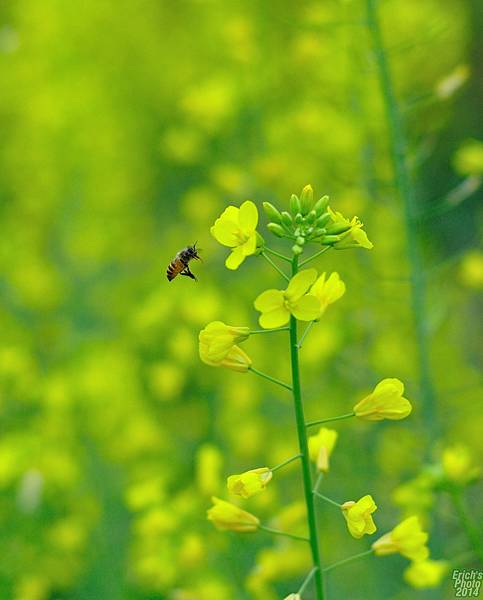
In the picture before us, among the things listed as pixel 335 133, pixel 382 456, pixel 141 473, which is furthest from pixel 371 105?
pixel 141 473

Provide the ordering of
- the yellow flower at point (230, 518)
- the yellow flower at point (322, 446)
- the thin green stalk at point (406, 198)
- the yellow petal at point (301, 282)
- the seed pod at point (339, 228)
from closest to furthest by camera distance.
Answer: the yellow petal at point (301, 282), the seed pod at point (339, 228), the yellow flower at point (230, 518), the yellow flower at point (322, 446), the thin green stalk at point (406, 198)

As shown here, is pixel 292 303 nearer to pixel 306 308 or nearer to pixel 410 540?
pixel 306 308

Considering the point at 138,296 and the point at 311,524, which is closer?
the point at 311,524

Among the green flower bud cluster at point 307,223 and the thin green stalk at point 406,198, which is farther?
the thin green stalk at point 406,198

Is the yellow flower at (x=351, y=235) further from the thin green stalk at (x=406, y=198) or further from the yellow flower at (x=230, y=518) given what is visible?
the thin green stalk at (x=406, y=198)

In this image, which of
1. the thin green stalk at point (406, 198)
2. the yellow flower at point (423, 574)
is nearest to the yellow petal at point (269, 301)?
the yellow flower at point (423, 574)

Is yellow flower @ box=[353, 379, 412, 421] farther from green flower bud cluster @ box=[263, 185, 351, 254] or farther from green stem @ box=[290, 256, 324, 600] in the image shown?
green flower bud cluster @ box=[263, 185, 351, 254]

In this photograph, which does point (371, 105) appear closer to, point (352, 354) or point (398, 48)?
point (398, 48)
